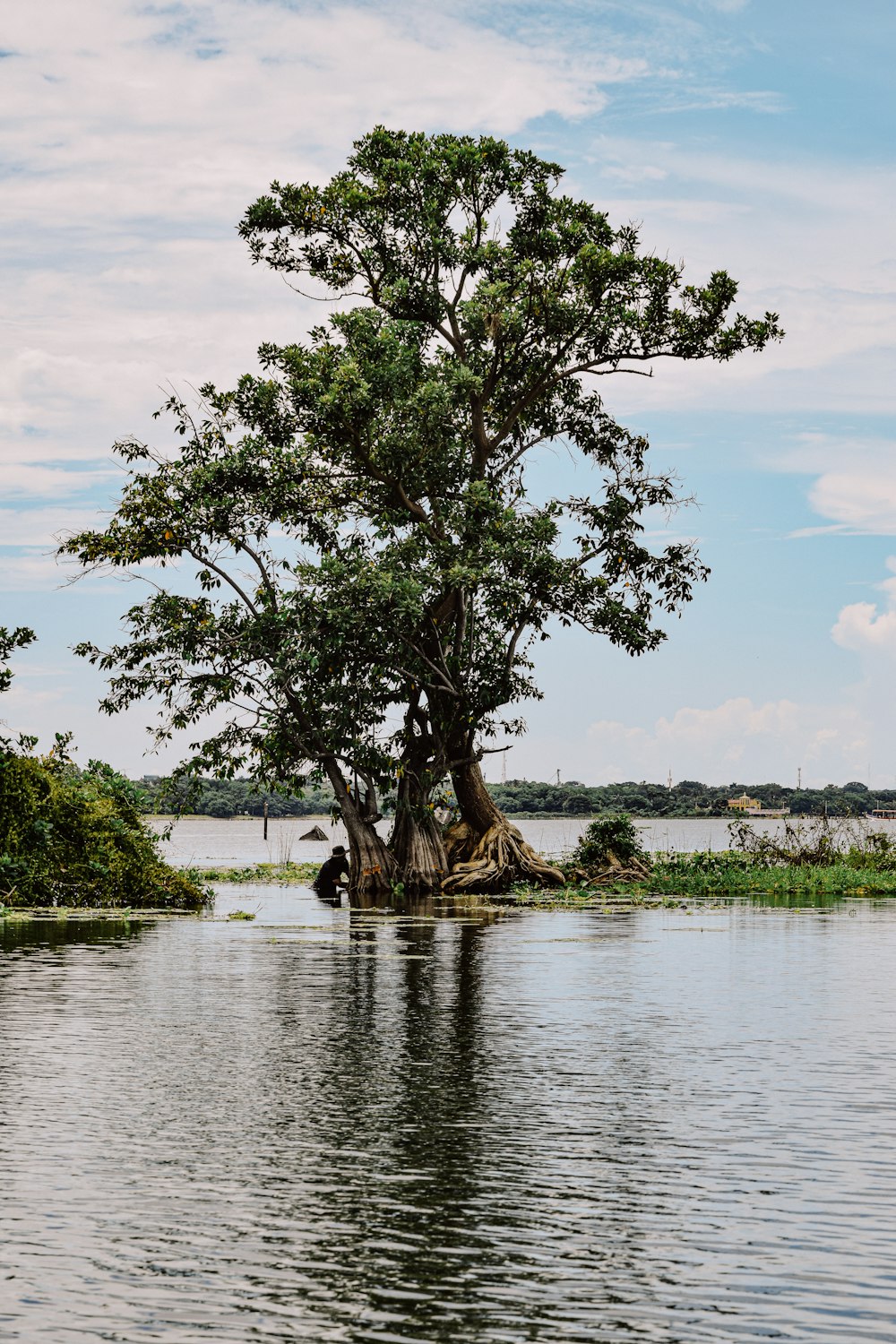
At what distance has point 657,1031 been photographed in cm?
1495

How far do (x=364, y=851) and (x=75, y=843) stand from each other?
880 centimetres

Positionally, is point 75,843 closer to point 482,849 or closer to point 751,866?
point 482,849

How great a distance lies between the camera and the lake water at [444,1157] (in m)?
6.71

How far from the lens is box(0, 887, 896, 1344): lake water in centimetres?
671

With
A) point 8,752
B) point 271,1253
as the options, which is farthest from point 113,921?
point 271,1253

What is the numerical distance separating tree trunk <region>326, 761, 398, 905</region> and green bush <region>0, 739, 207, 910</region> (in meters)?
5.11

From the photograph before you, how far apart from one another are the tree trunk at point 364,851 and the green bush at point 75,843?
201 inches

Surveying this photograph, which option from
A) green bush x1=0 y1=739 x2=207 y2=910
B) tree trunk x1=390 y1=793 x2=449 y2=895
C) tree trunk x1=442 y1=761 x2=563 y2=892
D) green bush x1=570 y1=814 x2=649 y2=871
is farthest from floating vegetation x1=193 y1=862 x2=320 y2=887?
green bush x1=0 y1=739 x2=207 y2=910

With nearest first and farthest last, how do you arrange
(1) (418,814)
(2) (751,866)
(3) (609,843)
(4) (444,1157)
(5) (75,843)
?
(4) (444,1157) < (5) (75,843) < (1) (418,814) < (3) (609,843) < (2) (751,866)

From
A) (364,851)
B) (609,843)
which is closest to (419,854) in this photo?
(364,851)

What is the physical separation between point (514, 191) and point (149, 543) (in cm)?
1249

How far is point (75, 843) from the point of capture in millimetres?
30922

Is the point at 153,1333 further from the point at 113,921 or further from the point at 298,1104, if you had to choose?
the point at 113,921

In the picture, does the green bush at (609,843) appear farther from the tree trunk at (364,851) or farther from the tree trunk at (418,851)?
the tree trunk at (364,851)
